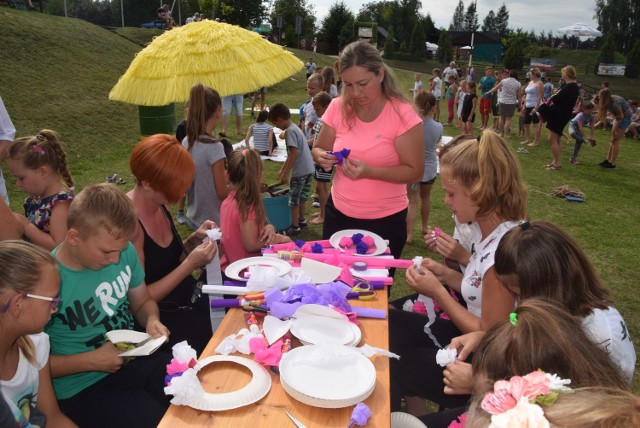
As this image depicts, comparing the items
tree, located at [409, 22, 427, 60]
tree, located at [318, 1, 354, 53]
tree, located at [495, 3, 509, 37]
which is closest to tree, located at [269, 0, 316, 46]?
tree, located at [318, 1, 354, 53]

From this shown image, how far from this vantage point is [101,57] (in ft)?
48.6

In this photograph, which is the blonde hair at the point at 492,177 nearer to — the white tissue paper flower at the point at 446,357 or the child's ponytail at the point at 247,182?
the white tissue paper flower at the point at 446,357

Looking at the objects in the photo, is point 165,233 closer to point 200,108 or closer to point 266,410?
point 200,108

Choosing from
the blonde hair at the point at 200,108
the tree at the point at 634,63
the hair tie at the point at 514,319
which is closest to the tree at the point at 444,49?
the tree at the point at 634,63

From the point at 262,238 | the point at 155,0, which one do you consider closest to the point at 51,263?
the point at 262,238

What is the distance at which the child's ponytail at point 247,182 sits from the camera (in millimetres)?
2996

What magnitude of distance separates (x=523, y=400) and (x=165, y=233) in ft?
7.28

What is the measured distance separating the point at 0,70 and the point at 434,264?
11997 millimetres

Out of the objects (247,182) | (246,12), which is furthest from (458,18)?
(247,182)

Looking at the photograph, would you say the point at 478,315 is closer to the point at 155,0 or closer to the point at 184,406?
the point at 184,406

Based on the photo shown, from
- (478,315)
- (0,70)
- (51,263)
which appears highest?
(0,70)

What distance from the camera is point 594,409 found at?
99cm

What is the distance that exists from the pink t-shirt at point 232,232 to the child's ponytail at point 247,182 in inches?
1.6

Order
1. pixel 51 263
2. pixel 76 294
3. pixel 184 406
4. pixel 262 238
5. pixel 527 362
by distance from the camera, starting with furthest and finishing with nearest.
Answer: pixel 262 238 → pixel 76 294 → pixel 51 263 → pixel 184 406 → pixel 527 362
